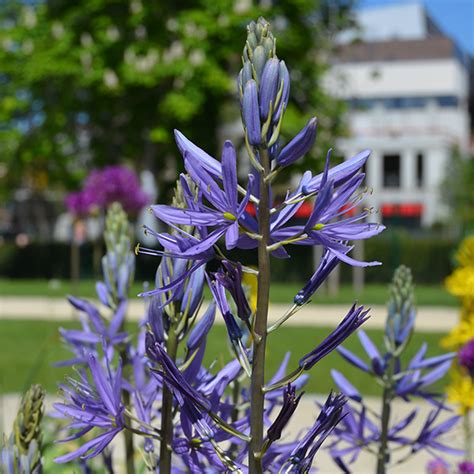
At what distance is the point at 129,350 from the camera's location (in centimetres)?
222

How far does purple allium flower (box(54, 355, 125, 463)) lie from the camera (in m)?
1.48

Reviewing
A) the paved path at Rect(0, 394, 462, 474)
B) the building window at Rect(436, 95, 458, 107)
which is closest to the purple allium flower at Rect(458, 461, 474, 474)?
the paved path at Rect(0, 394, 462, 474)

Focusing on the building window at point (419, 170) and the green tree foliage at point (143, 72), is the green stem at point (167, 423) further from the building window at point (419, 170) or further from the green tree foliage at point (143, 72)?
the building window at point (419, 170)

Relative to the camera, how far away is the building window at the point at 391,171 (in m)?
61.6

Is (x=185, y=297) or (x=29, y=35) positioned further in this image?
(x=29, y=35)

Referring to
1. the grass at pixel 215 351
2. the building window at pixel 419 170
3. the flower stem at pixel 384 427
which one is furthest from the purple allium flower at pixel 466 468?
the building window at pixel 419 170

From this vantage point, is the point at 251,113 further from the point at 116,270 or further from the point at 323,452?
the point at 323,452

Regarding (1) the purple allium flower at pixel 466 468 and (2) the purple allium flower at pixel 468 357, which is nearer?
(1) the purple allium flower at pixel 466 468

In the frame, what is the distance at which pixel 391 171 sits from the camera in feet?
204

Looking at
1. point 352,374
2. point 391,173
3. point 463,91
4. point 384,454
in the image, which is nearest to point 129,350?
point 384,454

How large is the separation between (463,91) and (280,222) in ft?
217

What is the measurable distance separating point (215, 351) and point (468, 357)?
27.0 ft

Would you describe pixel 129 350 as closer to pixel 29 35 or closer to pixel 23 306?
pixel 23 306

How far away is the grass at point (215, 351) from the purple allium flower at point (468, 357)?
4544mm
